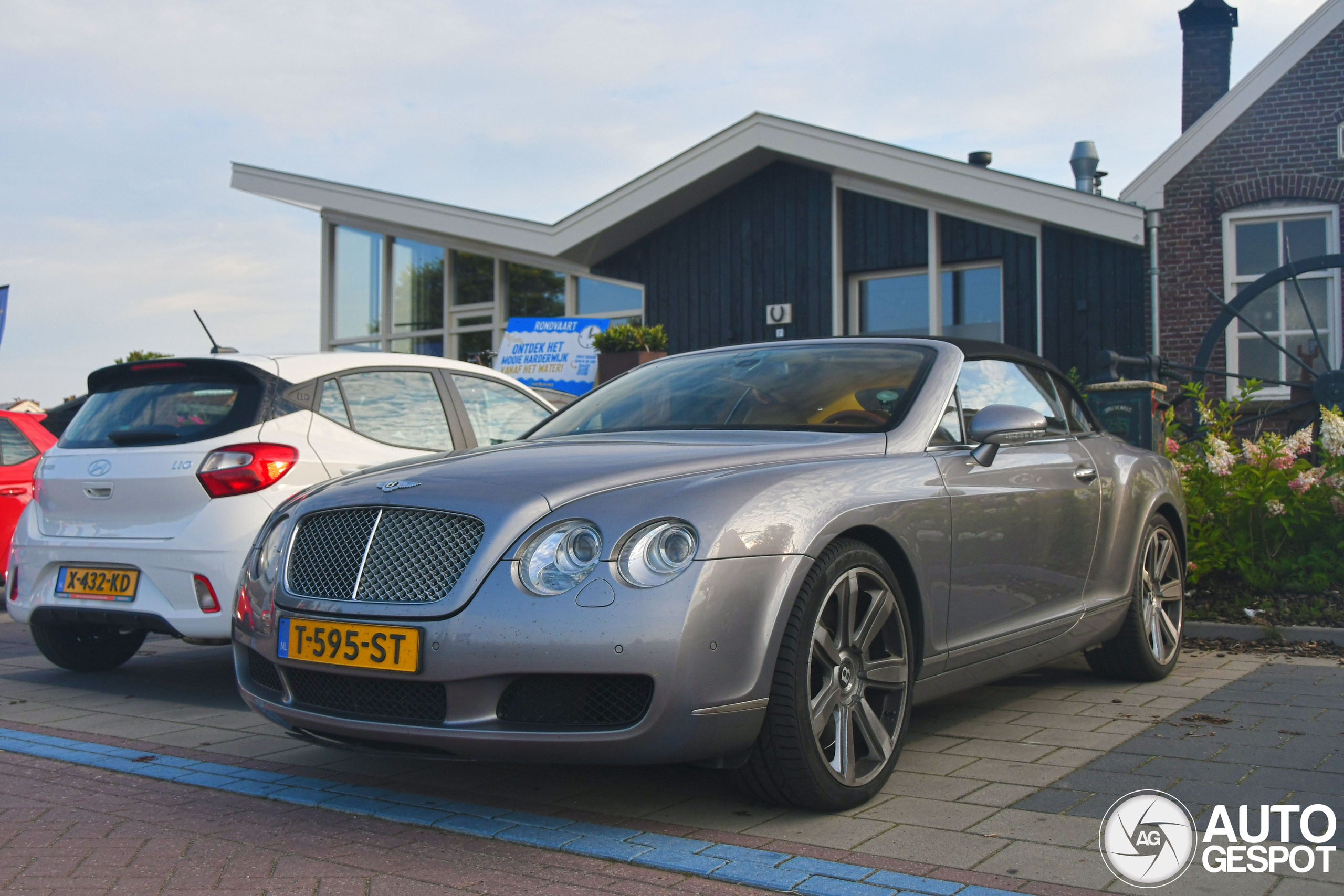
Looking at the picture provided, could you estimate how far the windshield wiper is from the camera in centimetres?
→ 557

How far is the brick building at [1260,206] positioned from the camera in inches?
562

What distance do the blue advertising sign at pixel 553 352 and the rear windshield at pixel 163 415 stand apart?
390 inches

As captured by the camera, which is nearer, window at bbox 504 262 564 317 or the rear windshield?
the rear windshield

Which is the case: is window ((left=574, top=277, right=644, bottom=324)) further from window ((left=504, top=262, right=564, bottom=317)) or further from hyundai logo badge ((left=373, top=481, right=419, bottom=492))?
hyundai logo badge ((left=373, top=481, right=419, bottom=492))

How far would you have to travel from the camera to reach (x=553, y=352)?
53.5ft

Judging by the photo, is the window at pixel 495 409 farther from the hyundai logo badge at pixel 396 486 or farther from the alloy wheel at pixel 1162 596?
the alloy wheel at pixel 1162 596

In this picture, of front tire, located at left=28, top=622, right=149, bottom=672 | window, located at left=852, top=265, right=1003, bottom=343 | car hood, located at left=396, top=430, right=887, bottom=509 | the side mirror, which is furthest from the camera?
window, located at left=852, top=265, right=1003, bottom=343

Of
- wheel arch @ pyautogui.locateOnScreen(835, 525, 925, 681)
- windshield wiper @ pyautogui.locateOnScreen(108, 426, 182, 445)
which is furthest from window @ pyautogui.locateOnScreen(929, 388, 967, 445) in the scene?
windshield wiper @ pyautogui.locateOnScreen(108, 426, 182, 445)

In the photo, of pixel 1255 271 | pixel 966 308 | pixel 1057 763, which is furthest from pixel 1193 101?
pixel 1057 763

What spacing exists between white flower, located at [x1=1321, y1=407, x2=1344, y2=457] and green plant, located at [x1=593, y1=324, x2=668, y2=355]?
29.4ft

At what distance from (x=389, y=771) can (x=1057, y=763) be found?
89.5 inches

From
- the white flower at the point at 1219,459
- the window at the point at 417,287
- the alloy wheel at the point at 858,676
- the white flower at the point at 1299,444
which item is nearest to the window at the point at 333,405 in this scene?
the alloy wheel at the point at 858,676

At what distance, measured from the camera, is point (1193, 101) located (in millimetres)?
18875

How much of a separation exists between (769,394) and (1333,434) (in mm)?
4523
